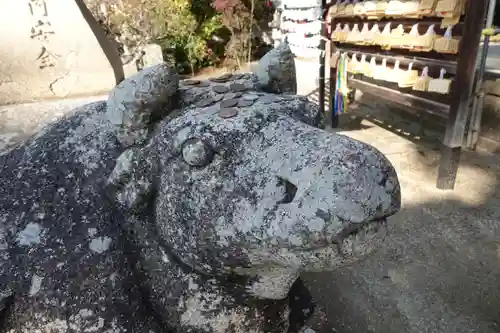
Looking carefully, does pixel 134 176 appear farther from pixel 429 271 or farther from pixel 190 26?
pixel 190 26

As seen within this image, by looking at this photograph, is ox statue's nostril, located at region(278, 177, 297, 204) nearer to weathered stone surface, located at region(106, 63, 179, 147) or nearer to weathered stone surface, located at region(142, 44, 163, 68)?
weathered stone surface, located at region(106, 63, 179, 147)

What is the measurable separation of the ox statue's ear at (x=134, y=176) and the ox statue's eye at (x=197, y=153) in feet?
0.37

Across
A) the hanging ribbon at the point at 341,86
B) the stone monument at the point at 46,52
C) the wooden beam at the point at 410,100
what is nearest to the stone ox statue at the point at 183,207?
the stone monument at the point at 46,52

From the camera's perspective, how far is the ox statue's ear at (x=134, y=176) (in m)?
0.83

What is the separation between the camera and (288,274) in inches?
33.5

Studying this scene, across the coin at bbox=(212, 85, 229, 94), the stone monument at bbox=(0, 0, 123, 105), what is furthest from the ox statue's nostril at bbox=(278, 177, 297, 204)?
the stone monument at bbox=(0, 0, 123, 105)

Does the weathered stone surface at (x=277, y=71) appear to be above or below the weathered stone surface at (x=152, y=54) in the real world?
above

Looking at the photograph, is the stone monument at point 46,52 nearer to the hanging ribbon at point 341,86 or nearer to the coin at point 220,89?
the coin at point 220,89

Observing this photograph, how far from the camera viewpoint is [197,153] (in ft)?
2.45

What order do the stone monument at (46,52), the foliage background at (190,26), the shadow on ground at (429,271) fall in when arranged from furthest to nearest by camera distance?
the foliage background at (190,26) < the stone monument at (46,52) < the shadow on ground at (429,271)

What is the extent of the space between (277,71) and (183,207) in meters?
0.36

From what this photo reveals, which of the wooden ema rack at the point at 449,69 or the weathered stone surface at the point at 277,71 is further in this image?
the wooden ema rack at the point at 449,69

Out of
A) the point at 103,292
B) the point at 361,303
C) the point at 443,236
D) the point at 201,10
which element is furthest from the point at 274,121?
the point at 201,10

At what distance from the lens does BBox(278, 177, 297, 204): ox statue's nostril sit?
2.24 feet
